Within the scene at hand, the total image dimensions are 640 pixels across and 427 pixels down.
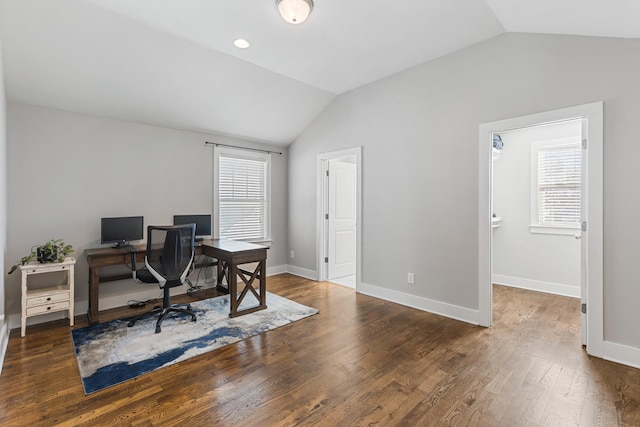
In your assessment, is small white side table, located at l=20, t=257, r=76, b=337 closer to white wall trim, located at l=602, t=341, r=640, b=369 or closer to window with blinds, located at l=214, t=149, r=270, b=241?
window with blinds, located at l=214, t=149, r=270, b=241

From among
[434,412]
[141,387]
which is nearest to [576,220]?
[434,412]

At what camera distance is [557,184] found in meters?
4.39

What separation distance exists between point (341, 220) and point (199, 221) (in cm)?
232

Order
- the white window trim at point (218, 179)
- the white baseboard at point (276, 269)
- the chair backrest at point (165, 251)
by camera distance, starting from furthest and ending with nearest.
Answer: the white baseboard at point (276, 269)
the white window trim at point (218, 179)
the chair backrest at point (165, 251)

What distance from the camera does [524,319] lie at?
3385 mm

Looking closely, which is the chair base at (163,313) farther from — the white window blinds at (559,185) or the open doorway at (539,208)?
the white window blinds at (559,185)

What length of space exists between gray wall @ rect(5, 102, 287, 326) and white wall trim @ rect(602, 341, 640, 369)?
4.76m

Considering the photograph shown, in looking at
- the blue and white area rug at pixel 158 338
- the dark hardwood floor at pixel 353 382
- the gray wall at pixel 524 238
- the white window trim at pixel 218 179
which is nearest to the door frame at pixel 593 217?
the dark hardwood floor at pixel 353 382

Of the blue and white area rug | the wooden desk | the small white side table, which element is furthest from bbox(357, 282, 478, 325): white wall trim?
the small white side table

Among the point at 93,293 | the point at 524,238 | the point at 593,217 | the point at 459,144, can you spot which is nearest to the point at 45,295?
the point at 93,293

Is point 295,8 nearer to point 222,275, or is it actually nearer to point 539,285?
point 222,275

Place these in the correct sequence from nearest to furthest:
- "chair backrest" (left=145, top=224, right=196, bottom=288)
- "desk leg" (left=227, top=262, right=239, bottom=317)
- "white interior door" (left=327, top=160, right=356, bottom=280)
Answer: "chair backrest" (left=145, top=224, right=196, bottom=288), "desk leg" (left=227, top=262, right=239, bottom=317), "white interior door" (left=327, top=160, right=356, bottom=280)

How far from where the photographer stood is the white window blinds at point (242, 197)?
4.90m

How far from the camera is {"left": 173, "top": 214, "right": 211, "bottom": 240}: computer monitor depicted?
432 cm
